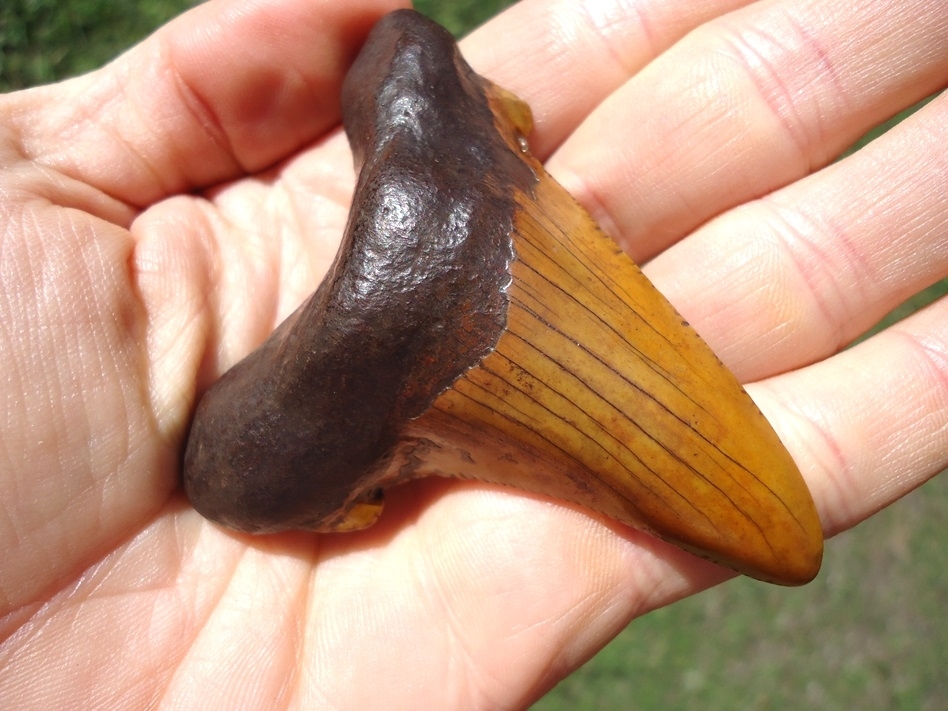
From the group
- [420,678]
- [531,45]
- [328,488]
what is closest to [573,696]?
A: [420,678]

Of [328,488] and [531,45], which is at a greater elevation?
[531,45]

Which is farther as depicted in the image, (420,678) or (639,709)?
(639,709)

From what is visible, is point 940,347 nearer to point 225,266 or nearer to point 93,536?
point 225,266

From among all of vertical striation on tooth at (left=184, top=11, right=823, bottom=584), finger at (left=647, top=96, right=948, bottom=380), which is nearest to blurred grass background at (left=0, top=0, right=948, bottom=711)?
finger at (left=647, top=96, right=948, bottom=380)

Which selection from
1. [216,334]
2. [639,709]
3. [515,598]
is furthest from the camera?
[639,709]

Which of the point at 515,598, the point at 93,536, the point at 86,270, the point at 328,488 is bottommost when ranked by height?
the point at 515,598

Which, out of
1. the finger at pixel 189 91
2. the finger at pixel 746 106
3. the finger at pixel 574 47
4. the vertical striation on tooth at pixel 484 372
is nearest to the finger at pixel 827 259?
the finger at pixel 746 106

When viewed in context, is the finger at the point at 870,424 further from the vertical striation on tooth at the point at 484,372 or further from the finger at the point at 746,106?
the finger at the point at 746,106
